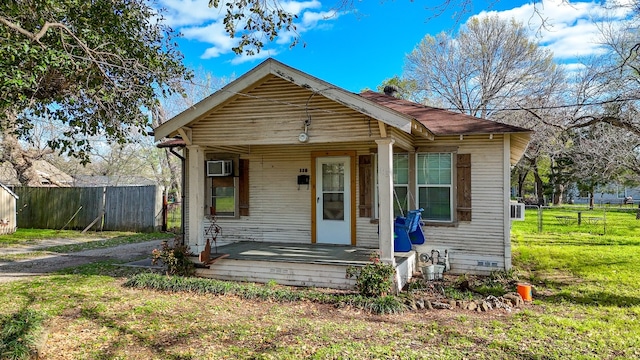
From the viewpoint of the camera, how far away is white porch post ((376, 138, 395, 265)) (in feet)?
20.8

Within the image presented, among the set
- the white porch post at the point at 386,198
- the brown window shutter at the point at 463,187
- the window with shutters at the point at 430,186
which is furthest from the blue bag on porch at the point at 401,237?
the brown window shutter at the point at 463,187

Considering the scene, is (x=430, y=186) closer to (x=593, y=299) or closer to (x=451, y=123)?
(x=451, y=123)

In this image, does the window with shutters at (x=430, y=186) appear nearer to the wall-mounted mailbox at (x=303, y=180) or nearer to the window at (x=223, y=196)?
the wall-mounted mailbox at (x=303, y=180)

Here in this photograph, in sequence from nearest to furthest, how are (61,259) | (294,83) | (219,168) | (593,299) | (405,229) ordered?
(593,299)
(294,83)
(405,229)
(219,168)
(61,259)

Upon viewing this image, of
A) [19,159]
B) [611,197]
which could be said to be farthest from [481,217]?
[611,197]

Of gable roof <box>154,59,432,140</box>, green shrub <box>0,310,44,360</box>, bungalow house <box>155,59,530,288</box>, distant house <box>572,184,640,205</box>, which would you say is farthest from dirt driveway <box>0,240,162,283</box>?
distant house <box>572,184,640,205</box>

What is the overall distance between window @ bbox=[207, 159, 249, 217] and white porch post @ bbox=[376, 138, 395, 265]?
3.98m

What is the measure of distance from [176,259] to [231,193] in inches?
110

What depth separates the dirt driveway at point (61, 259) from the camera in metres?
8.06

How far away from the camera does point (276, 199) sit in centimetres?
916

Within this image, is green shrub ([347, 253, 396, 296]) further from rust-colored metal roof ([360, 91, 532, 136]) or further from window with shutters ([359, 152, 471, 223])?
rust-colored metal roof ([360, 91, 532, 136])

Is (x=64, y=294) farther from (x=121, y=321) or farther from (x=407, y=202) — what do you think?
(x=407, y=202)

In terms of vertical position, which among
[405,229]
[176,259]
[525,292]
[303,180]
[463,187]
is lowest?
[525,292]

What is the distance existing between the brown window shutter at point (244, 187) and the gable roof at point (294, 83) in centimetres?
226
